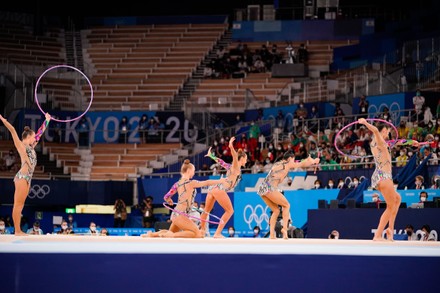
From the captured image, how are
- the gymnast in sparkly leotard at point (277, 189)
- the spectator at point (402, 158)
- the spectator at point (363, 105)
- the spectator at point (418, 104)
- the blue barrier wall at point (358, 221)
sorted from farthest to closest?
the spectator at point (363, 105) → the spectator at point (418, 104) → the spectator at point (402, 158) → the blue barrier wall at point (358, 221) → the gymnast in sparkly leotard at point (277, 189)

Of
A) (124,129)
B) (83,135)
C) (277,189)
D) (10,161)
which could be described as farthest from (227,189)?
(83,135)

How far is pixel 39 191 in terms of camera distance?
102ft

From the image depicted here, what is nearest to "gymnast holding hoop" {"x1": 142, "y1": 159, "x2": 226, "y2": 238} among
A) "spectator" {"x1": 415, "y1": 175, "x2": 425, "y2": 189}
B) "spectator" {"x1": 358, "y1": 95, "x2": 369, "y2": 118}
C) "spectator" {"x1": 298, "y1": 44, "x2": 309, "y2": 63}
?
"spectator" {"x1": 415, "y1": 175, "x2": 425, "y2": 189}

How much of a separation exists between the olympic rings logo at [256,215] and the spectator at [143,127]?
9.65 meters

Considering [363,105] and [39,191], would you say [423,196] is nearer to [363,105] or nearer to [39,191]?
[363,105]

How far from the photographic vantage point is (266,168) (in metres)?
25.9

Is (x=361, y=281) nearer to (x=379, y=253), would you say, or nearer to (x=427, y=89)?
(x=379, y=253)

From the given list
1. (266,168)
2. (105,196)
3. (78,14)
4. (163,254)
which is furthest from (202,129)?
(163,254)

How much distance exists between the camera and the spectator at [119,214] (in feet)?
96.0

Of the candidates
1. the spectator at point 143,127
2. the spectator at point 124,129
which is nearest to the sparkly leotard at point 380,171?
the spectator at point 143,127

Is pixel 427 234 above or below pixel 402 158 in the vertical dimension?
below

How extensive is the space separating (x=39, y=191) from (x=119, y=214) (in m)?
3.56

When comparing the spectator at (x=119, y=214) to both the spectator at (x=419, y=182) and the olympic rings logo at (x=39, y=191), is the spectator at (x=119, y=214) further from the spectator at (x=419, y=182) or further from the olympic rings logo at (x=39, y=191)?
the spectator at (x=419, y=182)

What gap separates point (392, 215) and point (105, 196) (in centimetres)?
1972
